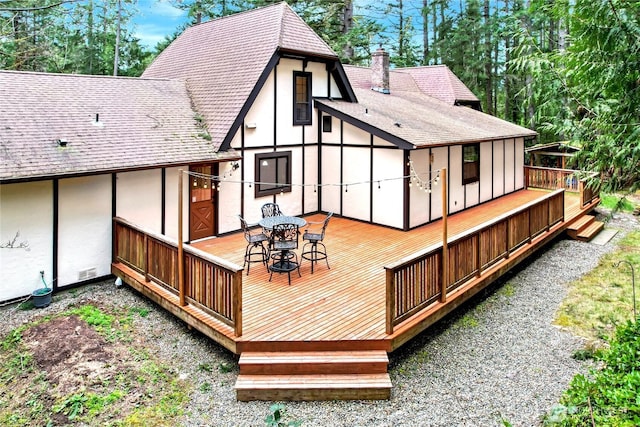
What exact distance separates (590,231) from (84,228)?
12608 mm

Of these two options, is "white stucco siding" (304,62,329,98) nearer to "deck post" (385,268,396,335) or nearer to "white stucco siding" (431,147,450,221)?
"white stucco siding" (431,147,450,221)

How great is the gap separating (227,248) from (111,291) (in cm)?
242

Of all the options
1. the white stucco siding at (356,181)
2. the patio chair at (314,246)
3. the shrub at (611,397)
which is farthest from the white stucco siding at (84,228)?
the shrub at (611,397)

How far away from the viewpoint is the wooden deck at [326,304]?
5.45 meters

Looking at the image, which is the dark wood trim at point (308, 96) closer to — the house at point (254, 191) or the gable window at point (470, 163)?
the house at point (254, 191)

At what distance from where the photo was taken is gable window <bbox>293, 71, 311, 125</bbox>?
11.7 meters

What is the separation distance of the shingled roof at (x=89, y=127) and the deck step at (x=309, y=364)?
4.50m

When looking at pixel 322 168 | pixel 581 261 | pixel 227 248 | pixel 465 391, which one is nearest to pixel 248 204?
pixel 227 248

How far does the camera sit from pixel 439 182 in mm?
11875

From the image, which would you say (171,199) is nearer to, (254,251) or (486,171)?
(254,251)

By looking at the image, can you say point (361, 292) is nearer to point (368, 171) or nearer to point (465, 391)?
point (465, 391)

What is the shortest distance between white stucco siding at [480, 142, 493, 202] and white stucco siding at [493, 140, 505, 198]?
0.27 m

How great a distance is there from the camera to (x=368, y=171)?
11445mm

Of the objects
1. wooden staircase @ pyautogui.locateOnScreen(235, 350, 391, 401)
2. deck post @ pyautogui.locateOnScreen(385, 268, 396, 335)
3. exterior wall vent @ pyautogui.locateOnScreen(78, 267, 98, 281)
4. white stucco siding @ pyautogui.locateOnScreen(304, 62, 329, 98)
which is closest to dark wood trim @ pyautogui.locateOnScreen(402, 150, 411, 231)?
white stucco siding @ pyautogui.locateOnScreen(304, 62, 329, 98)
